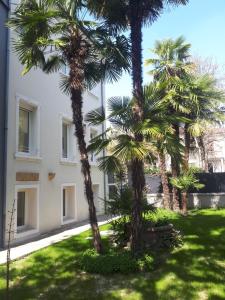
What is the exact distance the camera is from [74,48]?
8789 mm

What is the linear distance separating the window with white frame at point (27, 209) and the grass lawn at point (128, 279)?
3073 millimetres

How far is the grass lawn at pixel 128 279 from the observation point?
21.6 ft

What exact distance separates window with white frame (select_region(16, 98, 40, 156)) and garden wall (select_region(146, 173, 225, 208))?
10.4m

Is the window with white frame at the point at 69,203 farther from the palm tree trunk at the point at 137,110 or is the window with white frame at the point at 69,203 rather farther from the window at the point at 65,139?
the palm tree trunk at the point at 137,110

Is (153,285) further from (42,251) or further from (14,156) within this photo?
(14,156)

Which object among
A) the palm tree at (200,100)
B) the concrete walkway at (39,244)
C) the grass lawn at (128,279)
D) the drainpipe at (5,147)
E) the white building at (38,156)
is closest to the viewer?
the grass lawn at (128,279)

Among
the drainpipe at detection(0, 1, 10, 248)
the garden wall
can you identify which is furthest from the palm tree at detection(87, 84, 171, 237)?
the garden wall

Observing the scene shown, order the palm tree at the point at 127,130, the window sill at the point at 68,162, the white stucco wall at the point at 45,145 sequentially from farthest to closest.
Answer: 1. the window sill at the point at 68,162
2. the white stucco wall at the point at 45,145
3. the palm tree at the point at 127,130

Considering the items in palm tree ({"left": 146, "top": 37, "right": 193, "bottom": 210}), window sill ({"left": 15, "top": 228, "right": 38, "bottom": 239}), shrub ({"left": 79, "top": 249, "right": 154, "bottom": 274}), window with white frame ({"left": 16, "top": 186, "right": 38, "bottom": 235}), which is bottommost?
shrub ({"left": 79, "top": 249, "right": 154, "bottom": 274})

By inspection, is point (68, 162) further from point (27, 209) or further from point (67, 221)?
point (27, 209)

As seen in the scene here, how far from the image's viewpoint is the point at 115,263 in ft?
25.4

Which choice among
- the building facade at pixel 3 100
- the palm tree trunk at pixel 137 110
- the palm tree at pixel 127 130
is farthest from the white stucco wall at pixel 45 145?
the palm tree trunk at pixel 137 110

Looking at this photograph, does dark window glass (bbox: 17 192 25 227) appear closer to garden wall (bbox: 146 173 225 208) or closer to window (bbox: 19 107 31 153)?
window (bbox: 19 107 31 153)

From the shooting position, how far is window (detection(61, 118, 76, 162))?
16.8m
